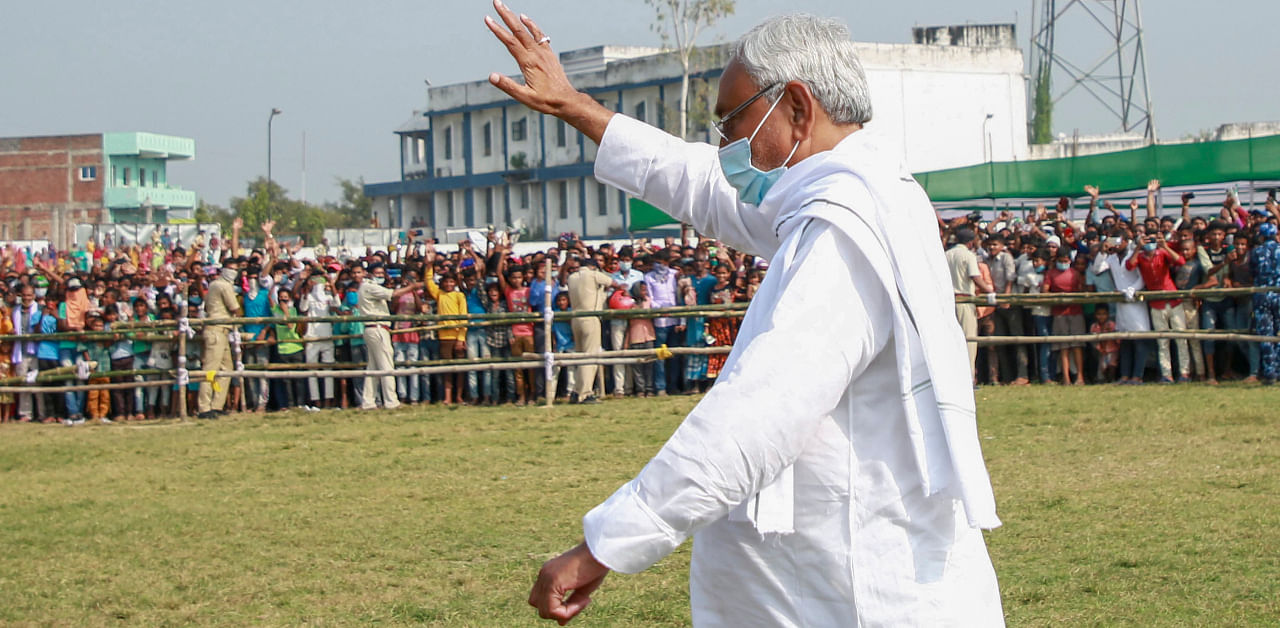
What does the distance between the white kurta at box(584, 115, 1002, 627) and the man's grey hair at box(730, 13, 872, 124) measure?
0.96 feet

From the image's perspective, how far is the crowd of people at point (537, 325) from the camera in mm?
15617

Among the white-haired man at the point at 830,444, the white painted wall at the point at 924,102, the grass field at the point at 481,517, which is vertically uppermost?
the white painted wall at the point at 924,102

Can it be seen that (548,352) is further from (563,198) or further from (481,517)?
(563,198)

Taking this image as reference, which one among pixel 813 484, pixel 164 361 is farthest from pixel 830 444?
pixel 164 361

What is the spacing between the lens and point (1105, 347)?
1586 cm

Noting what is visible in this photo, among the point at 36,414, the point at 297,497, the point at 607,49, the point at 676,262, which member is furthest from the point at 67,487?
the point at 607,49

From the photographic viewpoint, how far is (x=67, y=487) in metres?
10.5

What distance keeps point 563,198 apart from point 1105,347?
4376cm

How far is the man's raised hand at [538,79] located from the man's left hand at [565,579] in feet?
3.90

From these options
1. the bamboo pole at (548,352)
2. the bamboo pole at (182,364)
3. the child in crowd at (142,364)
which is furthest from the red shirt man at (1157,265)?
the child in crowd at (142,364)

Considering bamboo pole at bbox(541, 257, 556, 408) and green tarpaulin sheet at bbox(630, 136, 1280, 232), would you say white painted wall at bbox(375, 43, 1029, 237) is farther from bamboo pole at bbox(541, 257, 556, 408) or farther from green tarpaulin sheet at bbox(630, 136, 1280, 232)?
bamboo pole at bbox(541, 257, 556, 408)

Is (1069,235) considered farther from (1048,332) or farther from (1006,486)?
(1006,486)

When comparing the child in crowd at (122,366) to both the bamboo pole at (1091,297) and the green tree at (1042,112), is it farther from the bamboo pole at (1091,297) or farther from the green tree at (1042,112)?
the green tree at (1042,112)

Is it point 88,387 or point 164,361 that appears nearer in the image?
point 88,387
